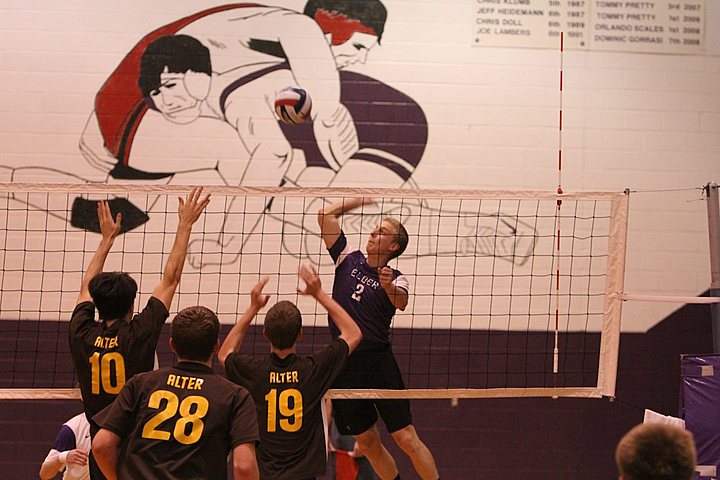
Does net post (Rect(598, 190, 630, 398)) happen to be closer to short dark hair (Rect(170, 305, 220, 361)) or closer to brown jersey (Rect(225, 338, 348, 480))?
brown jersey (Rect(225, 338, 348, 480))

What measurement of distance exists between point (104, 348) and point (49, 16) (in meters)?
4.60

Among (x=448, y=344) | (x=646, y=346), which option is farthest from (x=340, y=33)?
(x=646, y=346)

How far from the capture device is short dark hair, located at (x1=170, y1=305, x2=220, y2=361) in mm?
4168

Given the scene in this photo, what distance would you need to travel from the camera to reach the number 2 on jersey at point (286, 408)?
16.7ft

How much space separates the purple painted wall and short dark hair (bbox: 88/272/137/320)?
3248 millimetres

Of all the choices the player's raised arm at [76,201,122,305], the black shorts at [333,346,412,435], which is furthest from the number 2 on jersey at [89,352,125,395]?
the black shorts at [333,346,412,435]

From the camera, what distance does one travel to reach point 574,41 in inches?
336

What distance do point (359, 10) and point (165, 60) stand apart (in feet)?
6.49

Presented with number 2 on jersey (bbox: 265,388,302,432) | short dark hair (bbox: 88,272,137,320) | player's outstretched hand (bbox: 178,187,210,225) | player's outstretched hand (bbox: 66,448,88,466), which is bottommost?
player's outstretched hand (bbox: 66,448,88,466)

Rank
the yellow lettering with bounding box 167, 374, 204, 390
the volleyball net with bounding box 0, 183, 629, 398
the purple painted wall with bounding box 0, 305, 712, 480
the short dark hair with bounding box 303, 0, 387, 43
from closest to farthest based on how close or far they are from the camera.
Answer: the yellow lettering with bounding box 167, 374, 204, 390 → the volleyball net with bounding box 0, 183, 629, 398 → the purple painted wall with bounding box 0, 305, 712, 480 → the short dark hair with bounding box 303, 0, 387, 43

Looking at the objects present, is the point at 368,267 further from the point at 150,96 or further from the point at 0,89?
the point at 0,89

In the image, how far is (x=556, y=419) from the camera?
27.5 feet

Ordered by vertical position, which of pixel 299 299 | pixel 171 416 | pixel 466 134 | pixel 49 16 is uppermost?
pixel 49 16

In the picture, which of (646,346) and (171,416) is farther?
(646,346)
